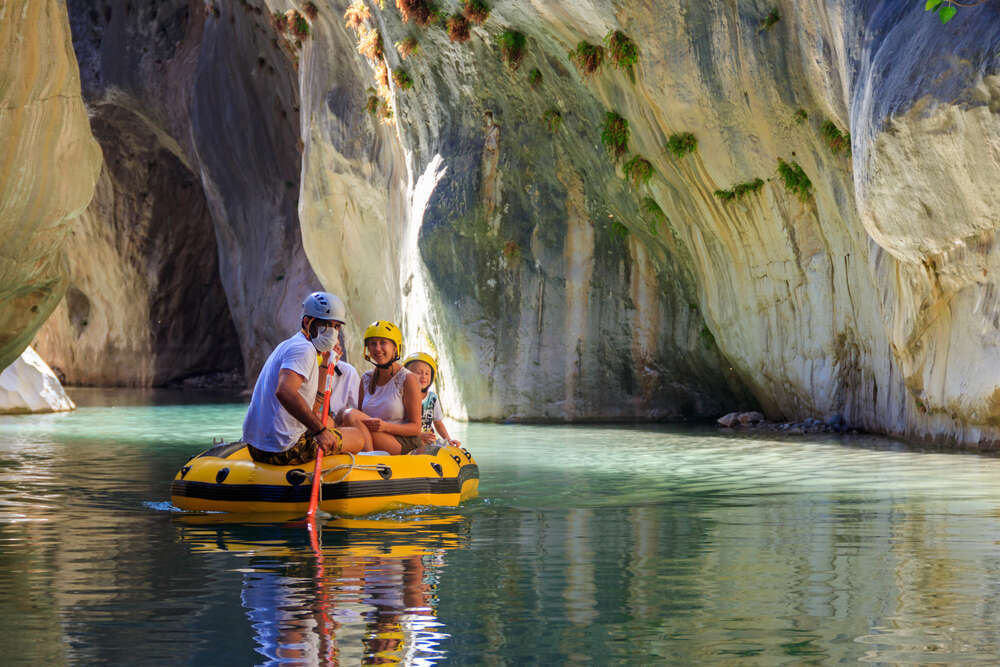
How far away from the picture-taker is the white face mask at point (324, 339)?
812cm

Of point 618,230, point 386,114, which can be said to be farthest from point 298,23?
point 618,230

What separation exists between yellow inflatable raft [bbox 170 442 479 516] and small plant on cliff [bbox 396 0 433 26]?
13794 mm

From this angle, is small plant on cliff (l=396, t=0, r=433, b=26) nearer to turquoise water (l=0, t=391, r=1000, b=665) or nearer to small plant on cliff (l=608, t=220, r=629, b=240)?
small plant on cliff (l=608, t=220, r=629, b=240)

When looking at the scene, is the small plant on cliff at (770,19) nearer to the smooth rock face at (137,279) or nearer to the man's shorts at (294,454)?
the man's shorts at (294,454)

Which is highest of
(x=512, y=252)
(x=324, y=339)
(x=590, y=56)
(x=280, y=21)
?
(x=280, y=21)

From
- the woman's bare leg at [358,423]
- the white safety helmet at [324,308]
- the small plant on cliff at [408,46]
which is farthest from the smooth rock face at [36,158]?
the white safety helmet at [324,308]

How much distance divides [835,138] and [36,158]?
10295 mm

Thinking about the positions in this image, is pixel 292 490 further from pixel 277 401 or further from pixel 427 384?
pixel 427 384

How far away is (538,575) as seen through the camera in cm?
593

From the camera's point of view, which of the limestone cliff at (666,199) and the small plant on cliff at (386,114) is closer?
Answer: the limestone cliff at (666,199)

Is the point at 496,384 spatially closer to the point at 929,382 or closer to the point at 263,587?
the point at 929,382

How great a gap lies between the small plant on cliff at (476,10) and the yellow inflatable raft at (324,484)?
12920 millimetres

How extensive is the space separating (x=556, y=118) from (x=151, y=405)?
1275 centimetres

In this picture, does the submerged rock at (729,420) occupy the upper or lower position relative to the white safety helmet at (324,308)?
lower
